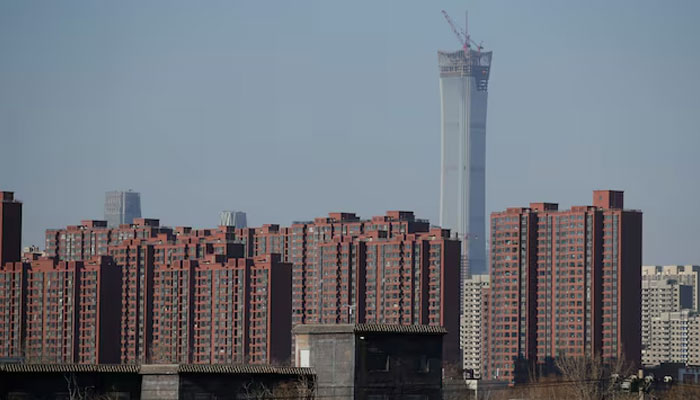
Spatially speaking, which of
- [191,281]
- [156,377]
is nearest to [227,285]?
[191,281]

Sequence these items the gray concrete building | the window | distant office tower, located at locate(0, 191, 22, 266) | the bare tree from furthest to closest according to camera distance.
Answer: distant office tower, located at locate(0, 191, 22, 266) → the bare tree → the window → the gray concrete building

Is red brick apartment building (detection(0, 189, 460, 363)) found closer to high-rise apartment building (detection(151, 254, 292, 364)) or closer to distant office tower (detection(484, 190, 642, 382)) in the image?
high-rise apartment building (detection(151, 254, 292, 364))

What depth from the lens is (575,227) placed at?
194 m

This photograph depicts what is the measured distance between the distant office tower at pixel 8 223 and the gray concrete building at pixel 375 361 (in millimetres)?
→ 117028

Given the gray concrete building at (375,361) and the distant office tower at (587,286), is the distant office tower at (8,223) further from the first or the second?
the gray concrete building at (375,361)

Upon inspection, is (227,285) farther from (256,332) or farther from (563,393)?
(563,393)

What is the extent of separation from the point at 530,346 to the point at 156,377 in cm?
12942

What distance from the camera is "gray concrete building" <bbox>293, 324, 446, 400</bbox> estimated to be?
73562 mm

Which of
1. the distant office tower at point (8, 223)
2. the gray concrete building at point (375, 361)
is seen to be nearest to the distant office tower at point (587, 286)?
the distant office tower at point (8, 223)

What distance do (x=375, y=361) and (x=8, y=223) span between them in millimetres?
123115

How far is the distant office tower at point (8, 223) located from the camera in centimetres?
18775

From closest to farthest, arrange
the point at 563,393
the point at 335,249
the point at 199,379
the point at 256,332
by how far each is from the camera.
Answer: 1. the point at 199,379
2. the point at 563,393
3. the point at 256,332
4. the point at 335,249

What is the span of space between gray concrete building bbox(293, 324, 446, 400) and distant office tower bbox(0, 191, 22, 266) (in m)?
117

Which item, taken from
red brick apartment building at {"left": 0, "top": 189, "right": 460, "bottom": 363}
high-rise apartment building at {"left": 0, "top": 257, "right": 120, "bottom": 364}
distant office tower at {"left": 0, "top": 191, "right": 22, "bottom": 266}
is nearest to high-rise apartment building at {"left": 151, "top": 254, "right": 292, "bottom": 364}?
red brick apartment building at {"left": 0, "top": 189, "right": 460, "bottom": 363}
